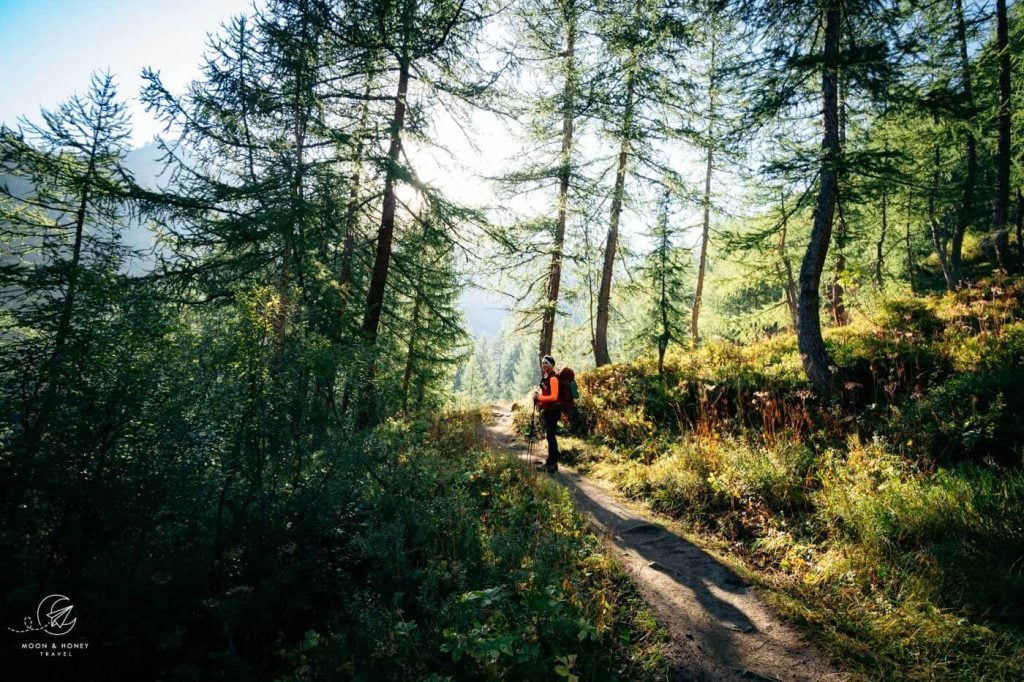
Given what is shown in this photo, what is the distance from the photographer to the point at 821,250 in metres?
8.27

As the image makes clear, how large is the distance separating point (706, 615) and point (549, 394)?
5.17 metres

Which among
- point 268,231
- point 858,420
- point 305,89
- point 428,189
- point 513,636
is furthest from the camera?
point 428,189

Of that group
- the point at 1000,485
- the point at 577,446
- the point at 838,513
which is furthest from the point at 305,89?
the point at 1000,485

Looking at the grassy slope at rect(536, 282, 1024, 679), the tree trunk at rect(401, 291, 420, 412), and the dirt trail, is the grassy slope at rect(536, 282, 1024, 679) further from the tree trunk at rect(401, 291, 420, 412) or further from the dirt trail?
the tree trunk at rect(401, 291, 420, 412)

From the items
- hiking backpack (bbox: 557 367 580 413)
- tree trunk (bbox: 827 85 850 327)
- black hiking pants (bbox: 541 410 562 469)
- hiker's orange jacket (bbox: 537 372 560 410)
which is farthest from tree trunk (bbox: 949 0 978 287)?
black hiking pants (bbox: 541 410 562 469)

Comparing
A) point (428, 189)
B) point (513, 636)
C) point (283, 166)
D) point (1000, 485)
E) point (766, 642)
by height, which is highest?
point (428, 189)

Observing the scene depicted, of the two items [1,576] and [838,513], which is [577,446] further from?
[1,576]

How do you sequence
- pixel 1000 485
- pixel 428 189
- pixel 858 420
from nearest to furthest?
1. pixel 1000 485
2. pixel 858 420
3. pixel 428 189

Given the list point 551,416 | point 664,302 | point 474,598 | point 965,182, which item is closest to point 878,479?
point 551,416

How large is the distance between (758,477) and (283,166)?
907cm

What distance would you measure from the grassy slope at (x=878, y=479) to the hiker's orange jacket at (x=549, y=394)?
1.67m

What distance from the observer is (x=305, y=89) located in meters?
8.20

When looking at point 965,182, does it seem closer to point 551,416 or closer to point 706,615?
point 551,416

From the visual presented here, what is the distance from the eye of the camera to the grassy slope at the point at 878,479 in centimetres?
342
